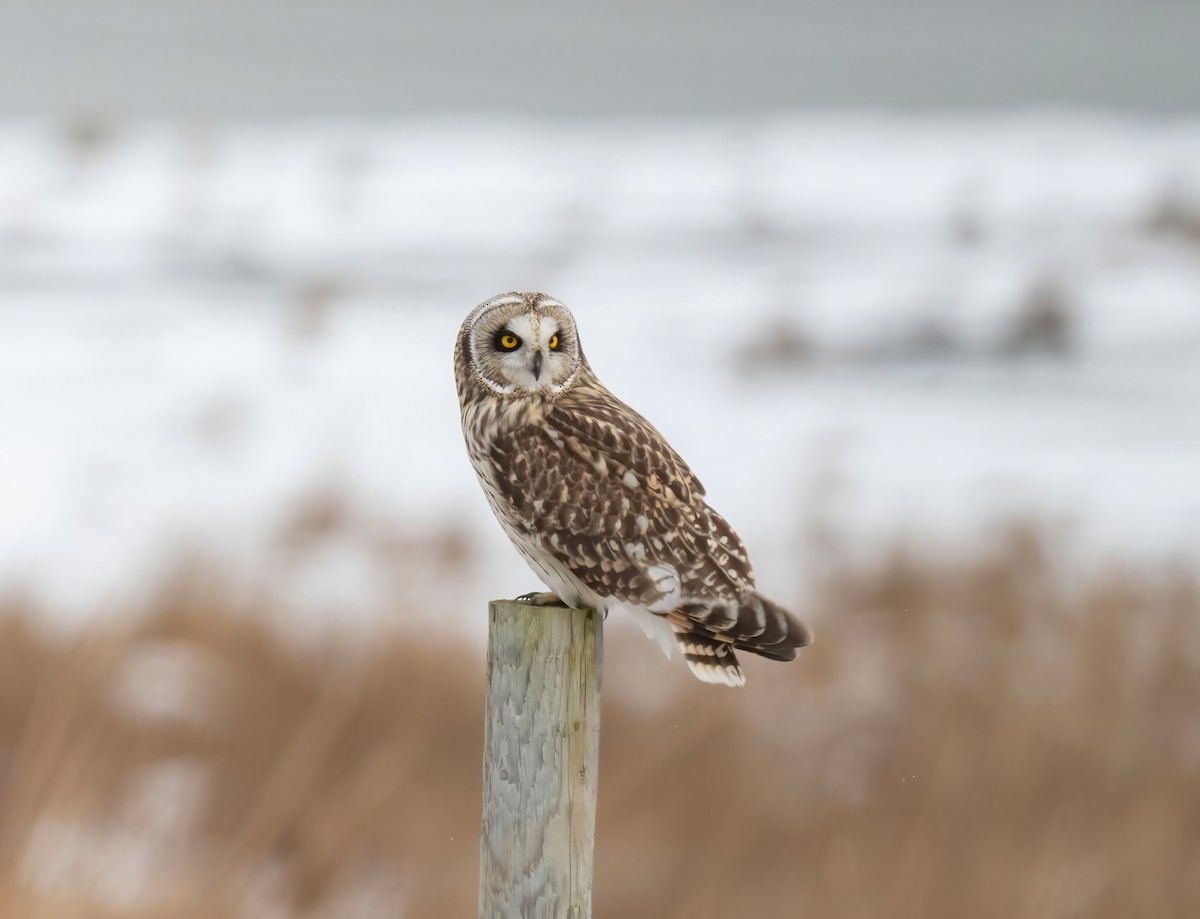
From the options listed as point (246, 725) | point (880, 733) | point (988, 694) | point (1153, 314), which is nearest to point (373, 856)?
point (246, 725)

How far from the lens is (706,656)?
2248mm

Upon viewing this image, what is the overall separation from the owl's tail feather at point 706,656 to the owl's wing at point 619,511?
9 cm

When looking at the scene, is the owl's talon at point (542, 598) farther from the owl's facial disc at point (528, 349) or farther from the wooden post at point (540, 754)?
the owl's facial disc at point (528, 349)

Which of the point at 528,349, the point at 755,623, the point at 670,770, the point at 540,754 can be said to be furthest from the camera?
the point at 670,770

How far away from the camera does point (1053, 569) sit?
5.56 metres

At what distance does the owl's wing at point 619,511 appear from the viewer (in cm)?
218

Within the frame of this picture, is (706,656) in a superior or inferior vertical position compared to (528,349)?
inferior

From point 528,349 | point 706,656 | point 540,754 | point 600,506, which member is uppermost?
point 528,349

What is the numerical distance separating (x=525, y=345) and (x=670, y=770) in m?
2.48

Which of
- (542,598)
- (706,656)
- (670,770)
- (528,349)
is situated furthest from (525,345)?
(670,770)

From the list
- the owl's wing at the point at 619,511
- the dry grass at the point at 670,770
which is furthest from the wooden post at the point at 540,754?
the dry grass at the point at 670,770

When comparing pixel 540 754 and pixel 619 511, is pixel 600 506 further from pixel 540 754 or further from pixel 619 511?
pixel 540 754

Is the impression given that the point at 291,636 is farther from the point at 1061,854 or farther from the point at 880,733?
the point at 1061,854

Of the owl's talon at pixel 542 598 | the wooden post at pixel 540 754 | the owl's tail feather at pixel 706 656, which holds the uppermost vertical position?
the owl's talon at pixel 542 598
